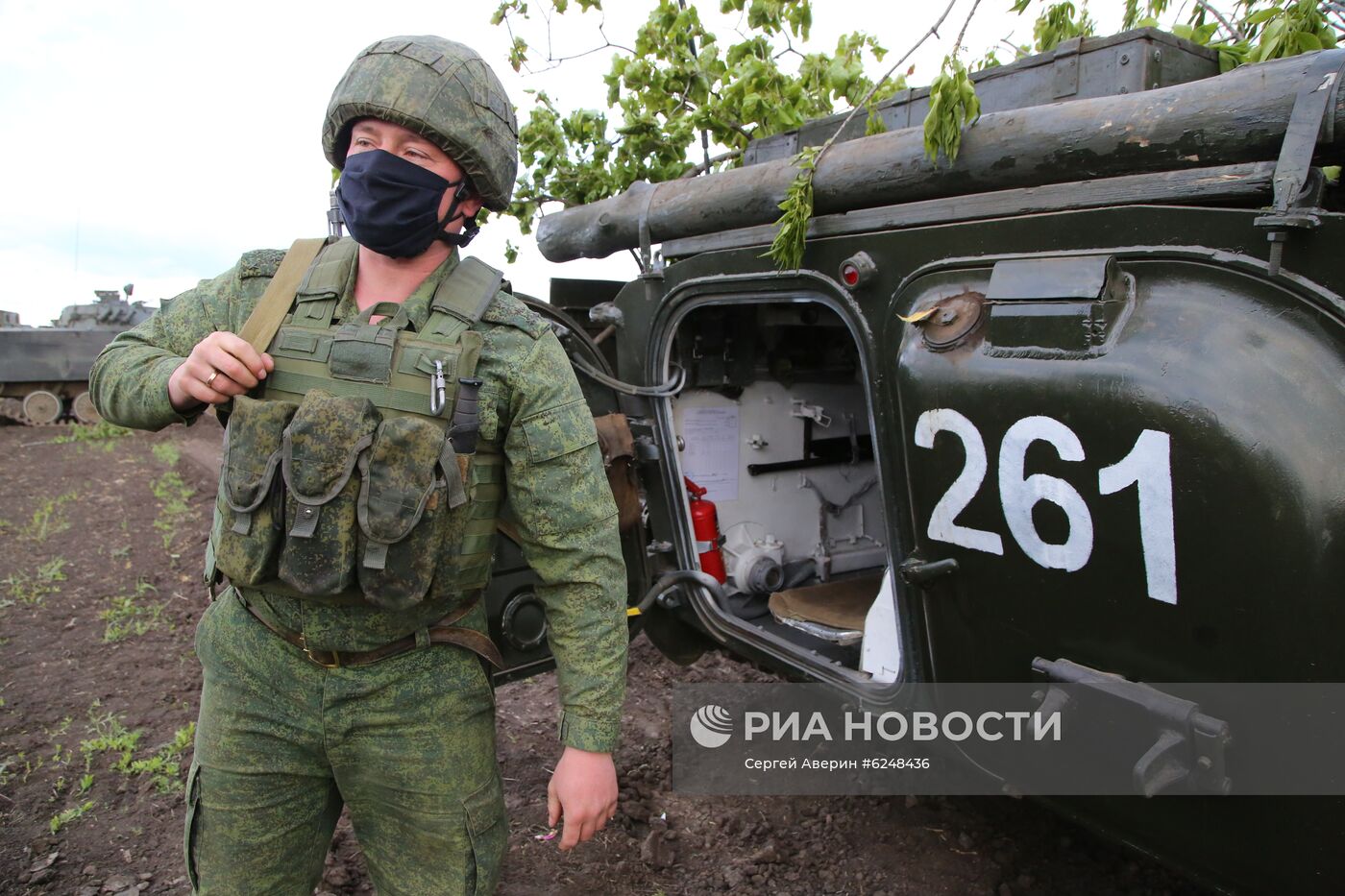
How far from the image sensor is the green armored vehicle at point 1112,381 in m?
1.45

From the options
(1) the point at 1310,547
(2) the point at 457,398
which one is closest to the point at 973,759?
(1) the point at 1310,547

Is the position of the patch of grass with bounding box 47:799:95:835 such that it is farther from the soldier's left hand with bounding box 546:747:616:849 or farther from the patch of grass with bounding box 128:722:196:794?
the soldier's left hand with bounding box 546:747:616:849

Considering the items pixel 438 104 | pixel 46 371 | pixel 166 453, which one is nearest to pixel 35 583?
pixel 438 104

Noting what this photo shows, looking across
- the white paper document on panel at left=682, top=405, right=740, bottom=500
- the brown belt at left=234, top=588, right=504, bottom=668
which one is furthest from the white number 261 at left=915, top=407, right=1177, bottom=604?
the white paper document on panel at left=682, top=405, right=740, bottom=500

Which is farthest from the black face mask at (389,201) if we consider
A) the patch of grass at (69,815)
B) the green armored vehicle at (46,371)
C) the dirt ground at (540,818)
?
the green armored vehicle at (46,371)

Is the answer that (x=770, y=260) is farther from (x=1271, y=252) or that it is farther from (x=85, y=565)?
(x=85, y=565)

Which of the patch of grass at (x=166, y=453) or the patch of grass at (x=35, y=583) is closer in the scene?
the patch of grass at (x=35, y=583)

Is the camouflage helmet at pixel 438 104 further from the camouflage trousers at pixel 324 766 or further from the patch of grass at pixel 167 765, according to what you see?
the patch of grass at pixel 167 765

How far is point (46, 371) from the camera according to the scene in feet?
40.7

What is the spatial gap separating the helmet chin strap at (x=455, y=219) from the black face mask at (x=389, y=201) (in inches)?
1.1

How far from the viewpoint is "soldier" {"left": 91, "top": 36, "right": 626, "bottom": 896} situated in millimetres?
1598

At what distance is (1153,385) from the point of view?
1.55 m

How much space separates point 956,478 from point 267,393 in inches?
51.7

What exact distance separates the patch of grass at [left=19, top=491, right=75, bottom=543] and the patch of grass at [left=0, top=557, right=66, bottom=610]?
876 mm
